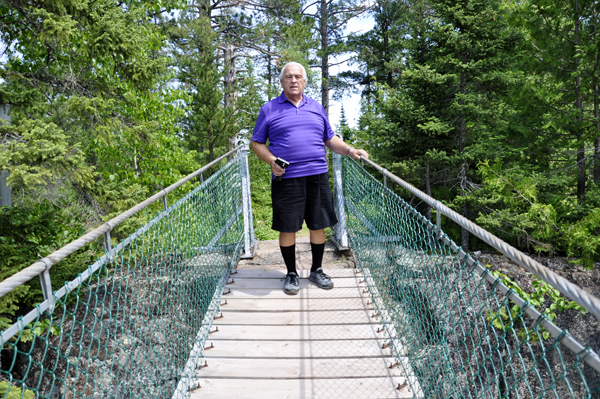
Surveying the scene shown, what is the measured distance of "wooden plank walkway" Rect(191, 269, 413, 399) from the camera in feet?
6.98

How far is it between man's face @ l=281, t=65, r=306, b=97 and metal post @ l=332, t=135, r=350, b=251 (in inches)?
62.5

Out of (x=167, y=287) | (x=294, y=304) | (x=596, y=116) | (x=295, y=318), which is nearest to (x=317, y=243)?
(x=294, y=304)

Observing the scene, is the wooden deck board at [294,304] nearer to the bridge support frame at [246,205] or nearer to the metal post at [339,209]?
the bridge support frame at [246,205]

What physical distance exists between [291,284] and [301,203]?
0.65 metres

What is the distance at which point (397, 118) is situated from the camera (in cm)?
796

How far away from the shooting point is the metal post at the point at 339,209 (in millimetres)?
4195

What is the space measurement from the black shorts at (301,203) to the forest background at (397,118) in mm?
2161

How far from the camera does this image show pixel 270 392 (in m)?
2.10

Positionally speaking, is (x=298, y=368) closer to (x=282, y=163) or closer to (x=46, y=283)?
(x=282, y=163)

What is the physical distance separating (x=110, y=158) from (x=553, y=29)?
31.0 feet

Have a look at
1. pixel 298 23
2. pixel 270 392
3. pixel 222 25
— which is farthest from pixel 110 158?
pixel 270 392

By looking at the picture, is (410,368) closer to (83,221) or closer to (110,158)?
(83,221)

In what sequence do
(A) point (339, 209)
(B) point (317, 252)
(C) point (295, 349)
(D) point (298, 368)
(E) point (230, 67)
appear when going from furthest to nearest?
(E) point (230, 67) < (A) point (339, 209) < (B) point (317, 252) < (C) point (295, 349) < (D) point (298, 368)

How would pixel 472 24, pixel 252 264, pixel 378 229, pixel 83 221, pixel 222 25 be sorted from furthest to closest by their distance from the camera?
1. pixel 222 25
2. pixel 472 24
3. pixel 83 221
4. pixel 252 264
5. pixel 378 229
